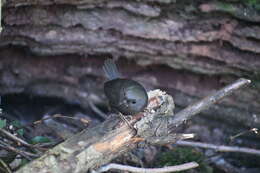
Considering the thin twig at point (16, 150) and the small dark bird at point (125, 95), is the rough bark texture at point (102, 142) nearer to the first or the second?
the small dark bird at point (125, 95)

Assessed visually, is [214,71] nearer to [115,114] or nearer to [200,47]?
[200,47]

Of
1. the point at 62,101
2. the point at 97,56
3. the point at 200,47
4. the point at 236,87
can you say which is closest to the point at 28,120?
the point at 62,101

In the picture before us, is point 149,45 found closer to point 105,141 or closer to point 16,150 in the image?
point 105,141

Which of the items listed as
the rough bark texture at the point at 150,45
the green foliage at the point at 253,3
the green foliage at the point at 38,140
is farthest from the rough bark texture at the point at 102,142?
the green foliage at the point at 253,3

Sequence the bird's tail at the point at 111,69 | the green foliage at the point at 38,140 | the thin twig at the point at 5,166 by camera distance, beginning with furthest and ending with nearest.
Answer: the bird's tail at the point at 111,69
the green foliage at the point at 38,140
the thin twig at the point at 5,166

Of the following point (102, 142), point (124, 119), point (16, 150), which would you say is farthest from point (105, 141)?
point (16, 150)

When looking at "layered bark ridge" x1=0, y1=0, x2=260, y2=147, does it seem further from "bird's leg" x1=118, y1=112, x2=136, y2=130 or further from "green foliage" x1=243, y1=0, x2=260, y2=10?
"bird's leg" x1=118, y1=112, x2=136, y2=130

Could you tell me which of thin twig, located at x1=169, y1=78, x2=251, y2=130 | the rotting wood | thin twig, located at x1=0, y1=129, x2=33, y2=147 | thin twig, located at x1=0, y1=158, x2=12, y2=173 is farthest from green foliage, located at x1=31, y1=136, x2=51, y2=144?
thin twig, located at x1=169, y1=78, x2=251, y2=130
